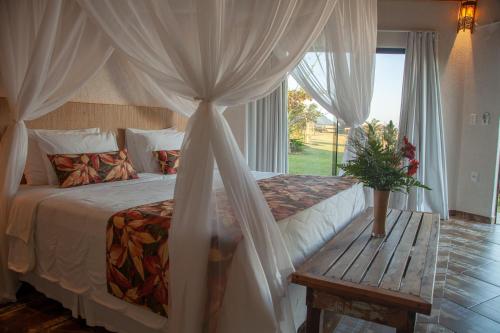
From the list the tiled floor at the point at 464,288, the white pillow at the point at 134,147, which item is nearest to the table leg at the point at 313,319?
the tiled floor at the point at 464,288

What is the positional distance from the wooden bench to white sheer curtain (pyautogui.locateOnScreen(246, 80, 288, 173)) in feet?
9.30

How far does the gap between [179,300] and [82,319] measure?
39.5 inches

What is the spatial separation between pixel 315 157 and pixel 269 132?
76cm

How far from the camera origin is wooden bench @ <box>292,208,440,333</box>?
5.04ft

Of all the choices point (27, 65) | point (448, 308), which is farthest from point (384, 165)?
point (27, 65)

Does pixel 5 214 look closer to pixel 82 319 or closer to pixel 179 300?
pixel 82 319

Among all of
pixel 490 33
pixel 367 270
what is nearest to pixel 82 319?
pixel 367 270

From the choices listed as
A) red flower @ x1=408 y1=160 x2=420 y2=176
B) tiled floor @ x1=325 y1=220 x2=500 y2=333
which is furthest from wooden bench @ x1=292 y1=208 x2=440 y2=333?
tiled floor @ x1=325 y1=220 x2=500 y2=333

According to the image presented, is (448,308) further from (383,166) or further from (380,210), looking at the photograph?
(383,166)

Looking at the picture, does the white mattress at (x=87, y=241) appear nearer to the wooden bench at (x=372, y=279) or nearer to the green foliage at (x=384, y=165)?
the wooden bench at (x=372, y=279)

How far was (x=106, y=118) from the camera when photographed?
348 centimetres

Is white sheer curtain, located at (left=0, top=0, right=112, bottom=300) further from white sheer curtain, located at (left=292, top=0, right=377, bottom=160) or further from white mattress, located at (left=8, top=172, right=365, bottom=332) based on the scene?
white sheer curtain, located at (left=292, top=0, right=377, bottom=160)

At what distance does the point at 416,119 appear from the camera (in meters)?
4.54

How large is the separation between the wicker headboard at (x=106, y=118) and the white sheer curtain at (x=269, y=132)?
1105mm
